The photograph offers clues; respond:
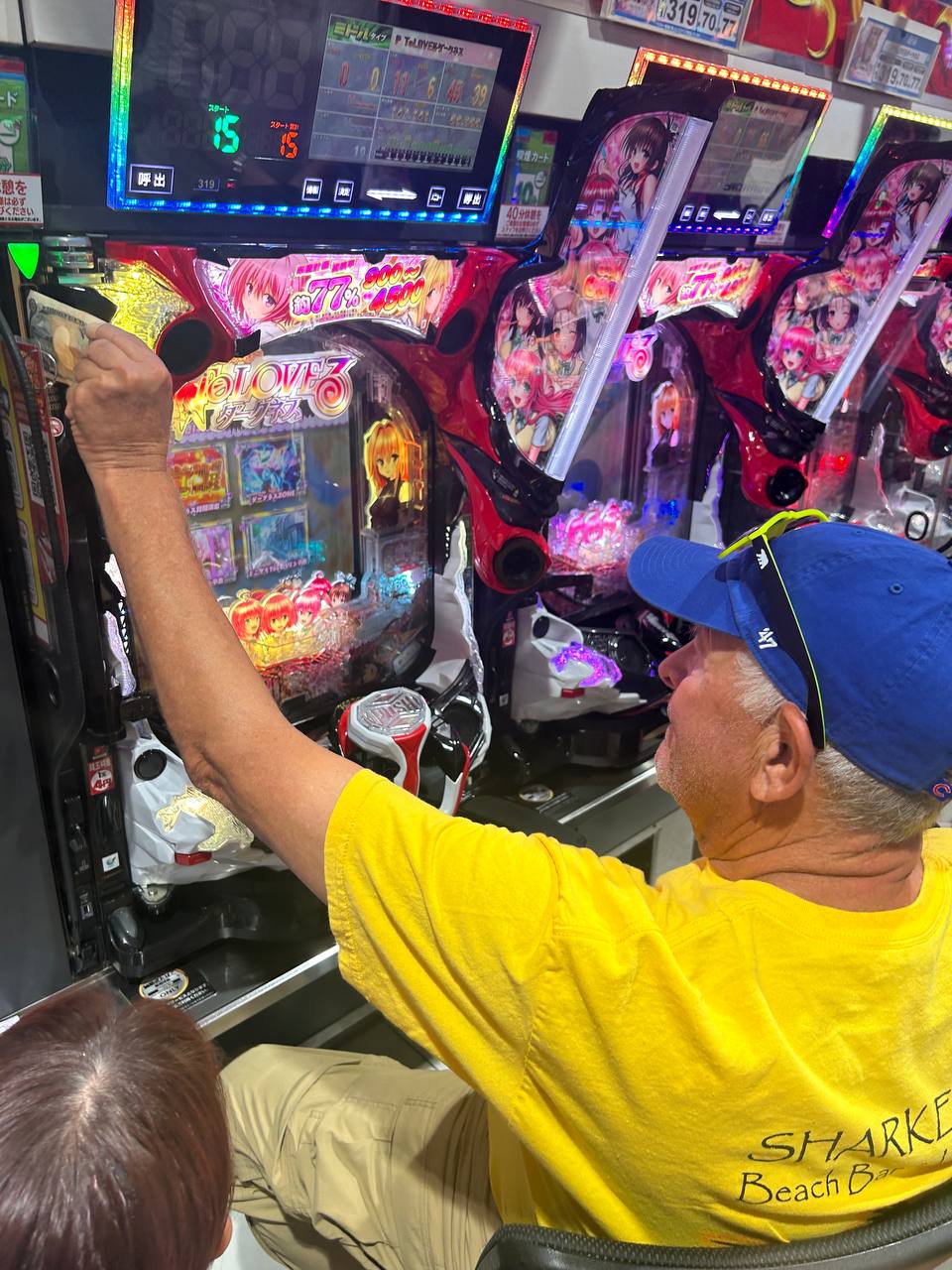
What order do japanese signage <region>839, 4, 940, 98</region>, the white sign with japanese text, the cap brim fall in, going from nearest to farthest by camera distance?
the cap brim → the white sign with japanese text → japanese signage <region>839, 4, 940, 98</region>

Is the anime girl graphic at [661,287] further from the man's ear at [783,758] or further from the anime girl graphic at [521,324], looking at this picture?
the man's ear at [783,758]

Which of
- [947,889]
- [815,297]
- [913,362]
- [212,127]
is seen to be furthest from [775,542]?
[913,362]

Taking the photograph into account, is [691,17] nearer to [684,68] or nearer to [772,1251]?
[684,68]

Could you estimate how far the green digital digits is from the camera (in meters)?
1.71

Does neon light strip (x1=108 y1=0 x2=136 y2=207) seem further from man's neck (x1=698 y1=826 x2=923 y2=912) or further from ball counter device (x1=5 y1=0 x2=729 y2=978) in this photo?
man's neck (x1=698 y1=826 x2=923 y2=912)

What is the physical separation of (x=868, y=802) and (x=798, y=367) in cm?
267

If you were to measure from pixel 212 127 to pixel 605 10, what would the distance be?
1436mm

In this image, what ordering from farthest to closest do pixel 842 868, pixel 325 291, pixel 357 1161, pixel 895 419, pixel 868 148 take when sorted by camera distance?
pixel 895 419, pixel 868 148, pixel 325 291, pixel 357 1161, pixel 842 868

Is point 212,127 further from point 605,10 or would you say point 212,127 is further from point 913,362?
point 913,362

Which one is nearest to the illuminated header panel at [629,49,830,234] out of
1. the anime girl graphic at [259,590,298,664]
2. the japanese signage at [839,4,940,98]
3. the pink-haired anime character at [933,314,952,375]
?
the japanese signage at [839,4,940,98]

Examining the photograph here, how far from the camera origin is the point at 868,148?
10.7 ft

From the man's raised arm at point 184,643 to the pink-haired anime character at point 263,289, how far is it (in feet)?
1.80

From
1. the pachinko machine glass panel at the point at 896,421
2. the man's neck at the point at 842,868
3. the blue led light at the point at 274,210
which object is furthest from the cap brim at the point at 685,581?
the pachinko machine glass panel at the point at 896,421

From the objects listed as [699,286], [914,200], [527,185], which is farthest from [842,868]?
[914,200]
